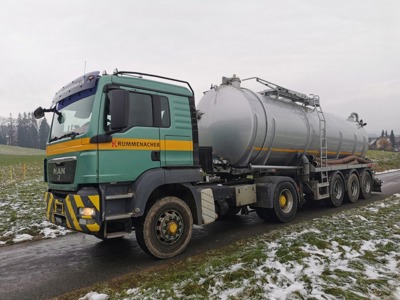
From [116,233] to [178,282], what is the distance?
1385mm

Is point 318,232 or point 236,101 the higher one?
point 236,101

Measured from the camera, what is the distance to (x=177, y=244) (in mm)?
5609

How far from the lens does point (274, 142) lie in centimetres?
821

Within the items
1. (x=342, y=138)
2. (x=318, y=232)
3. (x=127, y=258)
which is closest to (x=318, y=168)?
(x=342, y=138)

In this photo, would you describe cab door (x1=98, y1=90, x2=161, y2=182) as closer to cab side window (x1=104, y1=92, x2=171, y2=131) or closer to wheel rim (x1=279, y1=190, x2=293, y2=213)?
cab side window (x1=104, y1=92, x2=171, y2=131)

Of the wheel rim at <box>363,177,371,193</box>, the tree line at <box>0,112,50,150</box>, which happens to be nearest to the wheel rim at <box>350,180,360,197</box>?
the wheel rim at <box>363,177,371,193</box>

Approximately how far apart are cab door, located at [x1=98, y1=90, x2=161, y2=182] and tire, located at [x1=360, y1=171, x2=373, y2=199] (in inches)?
371

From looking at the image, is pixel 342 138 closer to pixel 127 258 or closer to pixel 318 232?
pixel 318 232

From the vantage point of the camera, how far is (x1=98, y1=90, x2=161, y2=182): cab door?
195 inches

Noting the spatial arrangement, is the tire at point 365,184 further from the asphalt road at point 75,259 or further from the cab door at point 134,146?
the cab door at point 134,146

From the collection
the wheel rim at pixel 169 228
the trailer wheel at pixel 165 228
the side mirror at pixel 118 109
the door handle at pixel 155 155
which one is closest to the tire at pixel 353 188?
the trailer wheel at pixel 165 228

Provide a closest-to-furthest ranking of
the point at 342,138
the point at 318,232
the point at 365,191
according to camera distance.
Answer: the point at 318,232
the point at 342,138
the point at 365,191

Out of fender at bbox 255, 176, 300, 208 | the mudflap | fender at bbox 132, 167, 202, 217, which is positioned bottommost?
the mudflap

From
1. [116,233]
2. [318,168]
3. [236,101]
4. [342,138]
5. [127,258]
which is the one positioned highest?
[236,101]
